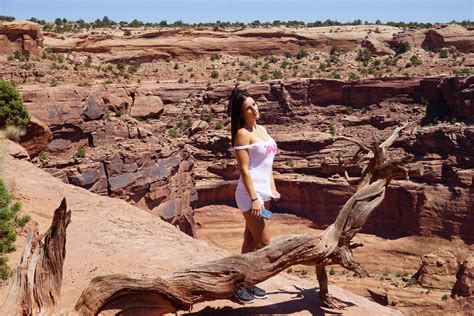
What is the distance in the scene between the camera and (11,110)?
1762 cm

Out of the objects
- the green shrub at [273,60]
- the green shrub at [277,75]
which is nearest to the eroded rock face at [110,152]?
the green shrub at [277,75]

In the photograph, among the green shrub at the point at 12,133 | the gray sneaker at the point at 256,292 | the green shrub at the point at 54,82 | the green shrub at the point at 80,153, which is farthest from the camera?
the green shrub at the point at 54,82

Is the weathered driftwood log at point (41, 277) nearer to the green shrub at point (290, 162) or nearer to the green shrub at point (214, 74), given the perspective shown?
the green shrub at point (290, 162)

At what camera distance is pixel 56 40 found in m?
38.6

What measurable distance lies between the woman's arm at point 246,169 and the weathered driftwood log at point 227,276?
391 mm

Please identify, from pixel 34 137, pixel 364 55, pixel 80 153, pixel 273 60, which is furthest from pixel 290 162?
pixel 34 137

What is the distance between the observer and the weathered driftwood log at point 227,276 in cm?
544

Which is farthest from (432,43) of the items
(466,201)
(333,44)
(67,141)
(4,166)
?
(4,166)

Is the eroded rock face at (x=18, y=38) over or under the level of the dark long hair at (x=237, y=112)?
over

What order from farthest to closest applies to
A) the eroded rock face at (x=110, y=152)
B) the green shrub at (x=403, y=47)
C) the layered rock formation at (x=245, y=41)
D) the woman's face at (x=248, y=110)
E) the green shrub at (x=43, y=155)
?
1. the green shrub at (x=403, y=47)
2. the layered rock formation at (x=245, y=41)
3. the eroded rock face at (x=110, y=152)
4. the green shrub at (x=43, y=155)
5. the woman's face at (x=248, y=110)

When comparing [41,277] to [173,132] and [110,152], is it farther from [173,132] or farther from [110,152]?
[173,132]

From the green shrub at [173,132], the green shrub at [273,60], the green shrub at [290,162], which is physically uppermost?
the green shrub at [273,60]

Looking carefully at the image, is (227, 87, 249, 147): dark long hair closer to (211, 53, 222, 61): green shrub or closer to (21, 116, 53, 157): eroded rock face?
→ (21, 116, 53, 157): eroded rock face

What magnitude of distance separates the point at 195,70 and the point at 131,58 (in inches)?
163
